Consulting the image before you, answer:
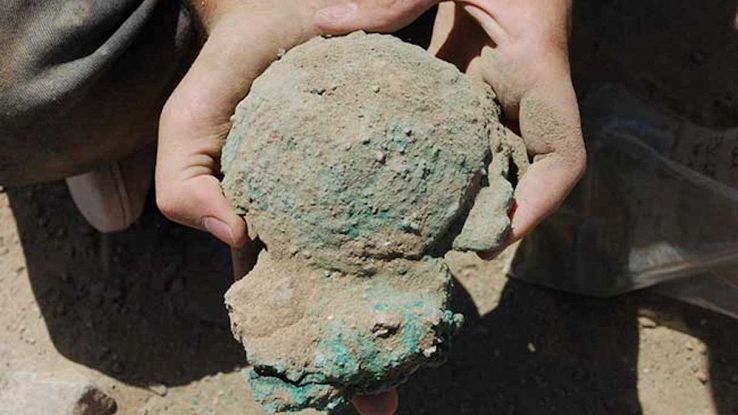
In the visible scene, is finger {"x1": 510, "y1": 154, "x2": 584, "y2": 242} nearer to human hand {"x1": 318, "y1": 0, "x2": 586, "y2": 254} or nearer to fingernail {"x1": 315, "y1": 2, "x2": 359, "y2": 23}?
human hand {"x1": 318, "y1": 0, "x2": 586, "y2": 254}

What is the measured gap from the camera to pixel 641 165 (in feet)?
7.72

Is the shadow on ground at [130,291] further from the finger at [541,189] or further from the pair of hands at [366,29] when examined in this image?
the finger at [541,189]

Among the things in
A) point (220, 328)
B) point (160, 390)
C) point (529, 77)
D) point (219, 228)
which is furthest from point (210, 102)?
point (160, 390)

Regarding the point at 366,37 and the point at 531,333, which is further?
the point at 531,333

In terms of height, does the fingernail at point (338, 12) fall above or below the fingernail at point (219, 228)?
above

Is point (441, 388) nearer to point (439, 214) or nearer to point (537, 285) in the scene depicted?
point (537, 285)

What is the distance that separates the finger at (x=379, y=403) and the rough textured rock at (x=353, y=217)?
9.0 inches

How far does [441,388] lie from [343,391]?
2.97 feet

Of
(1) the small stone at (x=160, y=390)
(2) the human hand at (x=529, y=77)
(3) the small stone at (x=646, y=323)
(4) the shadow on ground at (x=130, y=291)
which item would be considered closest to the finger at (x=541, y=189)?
(2) the human hand at (x=529, y=77)

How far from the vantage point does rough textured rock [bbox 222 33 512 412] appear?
4.52ft

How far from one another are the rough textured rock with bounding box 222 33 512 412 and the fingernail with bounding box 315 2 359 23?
141mm

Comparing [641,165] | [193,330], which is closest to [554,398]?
[641,165]

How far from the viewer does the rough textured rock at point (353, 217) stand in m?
1.38

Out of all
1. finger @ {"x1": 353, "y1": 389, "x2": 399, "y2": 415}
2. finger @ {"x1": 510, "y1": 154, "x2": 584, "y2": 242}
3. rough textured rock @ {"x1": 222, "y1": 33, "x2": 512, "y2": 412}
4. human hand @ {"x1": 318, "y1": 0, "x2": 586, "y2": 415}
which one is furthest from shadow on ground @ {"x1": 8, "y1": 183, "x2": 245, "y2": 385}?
finger @ {"x1": 510, "y1": 154, "x2": 584, "y2": 242}
